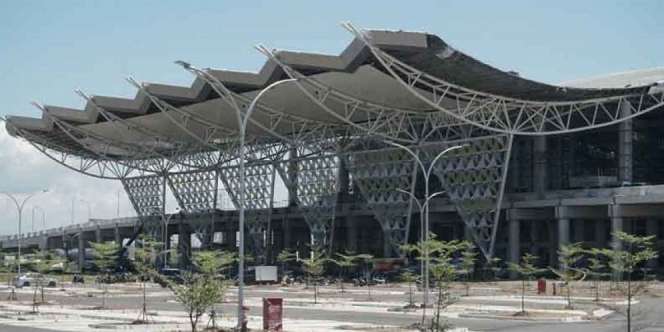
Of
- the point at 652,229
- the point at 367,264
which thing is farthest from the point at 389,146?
the point at 652,229

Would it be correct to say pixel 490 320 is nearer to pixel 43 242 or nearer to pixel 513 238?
pixel 513 238

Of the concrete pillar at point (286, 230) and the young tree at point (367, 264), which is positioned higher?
the concrete pillar at point (286, 230)

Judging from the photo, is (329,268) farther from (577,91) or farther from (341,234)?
(577,91)

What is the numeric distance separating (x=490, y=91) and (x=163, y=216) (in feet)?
183

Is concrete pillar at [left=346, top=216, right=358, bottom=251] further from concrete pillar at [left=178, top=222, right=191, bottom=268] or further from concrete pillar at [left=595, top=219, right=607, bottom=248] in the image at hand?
concrete pillar at [left=595, top=219, right=607, bottom=248]

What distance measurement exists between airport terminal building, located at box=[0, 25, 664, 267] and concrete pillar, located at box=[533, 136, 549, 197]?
0.64 ft

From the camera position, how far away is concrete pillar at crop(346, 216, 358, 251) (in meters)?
107

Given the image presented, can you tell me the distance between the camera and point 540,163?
307ft

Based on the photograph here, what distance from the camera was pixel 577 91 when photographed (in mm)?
71688

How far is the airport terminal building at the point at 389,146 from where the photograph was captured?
69.2 m

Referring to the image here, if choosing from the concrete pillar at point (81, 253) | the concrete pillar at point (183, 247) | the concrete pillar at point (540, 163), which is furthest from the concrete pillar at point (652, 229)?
the concrete pillar at point (81, 253)

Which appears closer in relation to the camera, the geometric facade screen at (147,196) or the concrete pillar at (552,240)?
the concrete pillar at (552,240)

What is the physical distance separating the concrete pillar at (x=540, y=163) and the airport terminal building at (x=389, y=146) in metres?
0.20

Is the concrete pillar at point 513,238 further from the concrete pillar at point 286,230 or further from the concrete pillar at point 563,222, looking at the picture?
the concrete pillar at point 286,230
